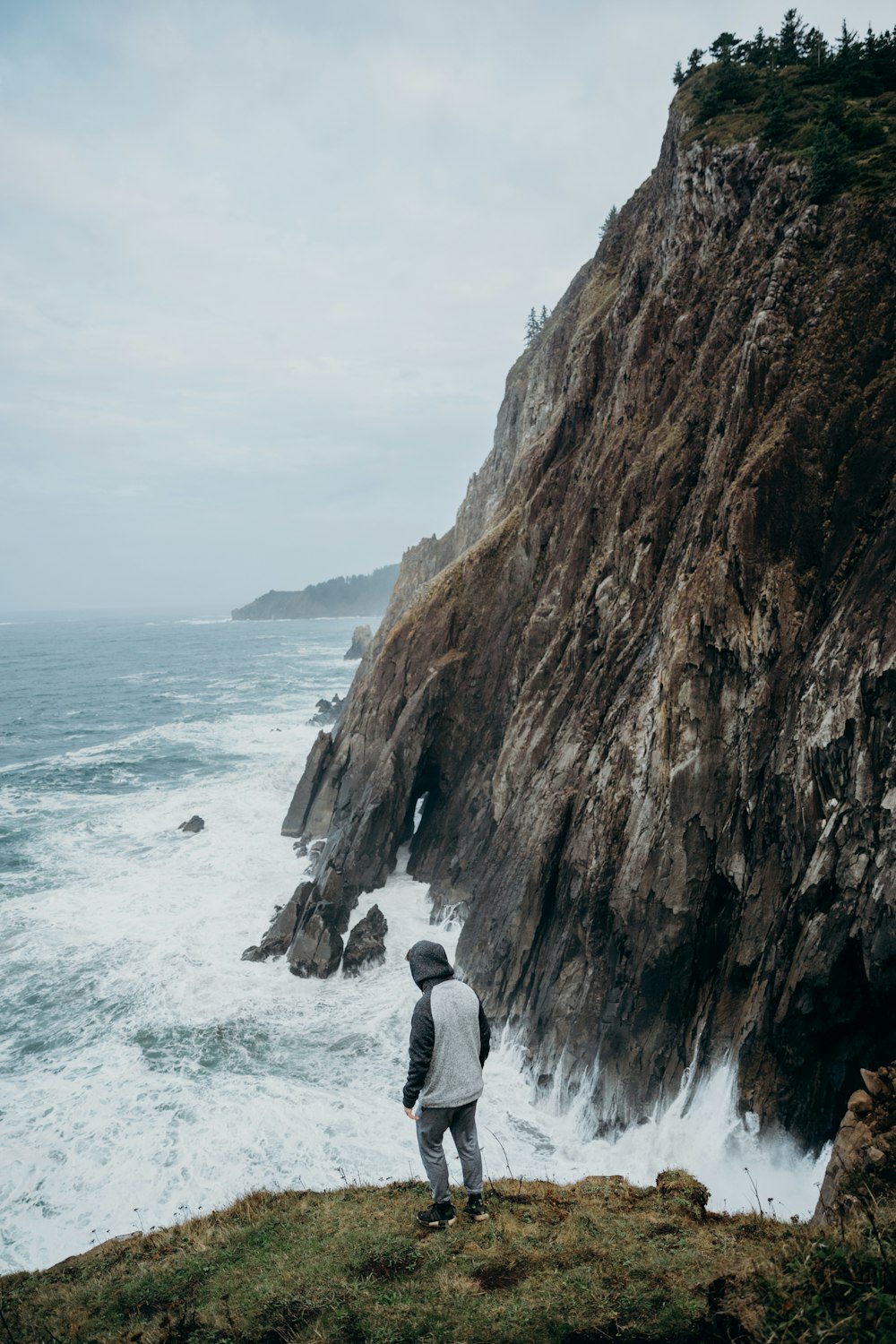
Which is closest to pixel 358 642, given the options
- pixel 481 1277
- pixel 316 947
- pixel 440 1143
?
pixel 316 947

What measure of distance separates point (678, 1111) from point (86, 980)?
2161 centimetres

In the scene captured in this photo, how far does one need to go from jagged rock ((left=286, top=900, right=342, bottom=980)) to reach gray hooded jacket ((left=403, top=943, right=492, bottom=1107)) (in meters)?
20.7

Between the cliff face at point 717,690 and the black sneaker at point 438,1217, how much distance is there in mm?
7910

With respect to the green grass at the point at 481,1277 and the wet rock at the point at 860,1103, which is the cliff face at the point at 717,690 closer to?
the wet rock at the point at 860,1103

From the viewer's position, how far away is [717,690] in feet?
53.2

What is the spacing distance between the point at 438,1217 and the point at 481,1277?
3.86 ft

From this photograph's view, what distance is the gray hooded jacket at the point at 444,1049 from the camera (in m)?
6.94

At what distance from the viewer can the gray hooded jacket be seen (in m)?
6.94

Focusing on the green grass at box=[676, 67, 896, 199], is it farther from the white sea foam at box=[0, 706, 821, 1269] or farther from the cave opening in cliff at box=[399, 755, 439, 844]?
the cave opening in cliff at box=[399, 755, 439, 844]

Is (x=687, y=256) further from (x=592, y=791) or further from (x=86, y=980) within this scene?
(x=86, y=980)

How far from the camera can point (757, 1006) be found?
13617 mm

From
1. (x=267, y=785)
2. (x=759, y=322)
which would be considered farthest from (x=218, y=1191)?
(x=267, y=785)

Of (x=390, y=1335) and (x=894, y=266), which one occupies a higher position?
(x=894, y=266)

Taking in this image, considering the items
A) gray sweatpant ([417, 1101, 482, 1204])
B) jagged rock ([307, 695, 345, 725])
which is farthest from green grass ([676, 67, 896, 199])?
jagged rock ([307, 695, 345, 725])
